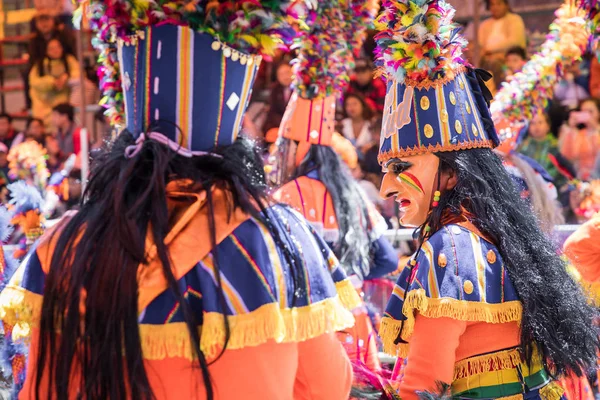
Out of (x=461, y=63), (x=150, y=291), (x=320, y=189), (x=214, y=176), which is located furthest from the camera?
(x=320, y=189)

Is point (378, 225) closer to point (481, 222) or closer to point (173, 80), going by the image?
point (481, 222)

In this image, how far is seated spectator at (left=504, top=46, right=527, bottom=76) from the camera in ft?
26.8

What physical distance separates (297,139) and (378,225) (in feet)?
2.38

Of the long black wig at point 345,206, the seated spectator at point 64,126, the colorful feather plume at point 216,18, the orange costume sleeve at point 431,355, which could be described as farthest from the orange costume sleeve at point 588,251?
the seated spectator at point 64,126

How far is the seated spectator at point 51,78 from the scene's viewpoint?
10.2 meters

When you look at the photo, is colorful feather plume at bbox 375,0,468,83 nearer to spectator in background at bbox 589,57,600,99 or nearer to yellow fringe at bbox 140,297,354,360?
yellow fringe at bbox 140,297,354,360

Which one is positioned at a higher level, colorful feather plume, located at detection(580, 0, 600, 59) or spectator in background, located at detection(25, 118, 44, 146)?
colorful feather plume, located at detection(580, 0, 600, 59)

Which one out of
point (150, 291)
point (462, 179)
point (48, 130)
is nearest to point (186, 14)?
point (150, 291)

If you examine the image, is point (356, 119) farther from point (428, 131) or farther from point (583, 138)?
point (428, 131)

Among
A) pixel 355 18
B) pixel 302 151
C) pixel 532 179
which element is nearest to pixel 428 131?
pixel 302 151

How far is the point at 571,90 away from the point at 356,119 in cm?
217

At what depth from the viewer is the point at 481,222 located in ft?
8.80

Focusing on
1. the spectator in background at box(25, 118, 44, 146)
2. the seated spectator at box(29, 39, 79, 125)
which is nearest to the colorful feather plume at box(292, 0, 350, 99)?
the spectator in background at box(25, 118, 44, 146)

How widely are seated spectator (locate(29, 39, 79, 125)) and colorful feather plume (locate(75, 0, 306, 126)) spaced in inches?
333
